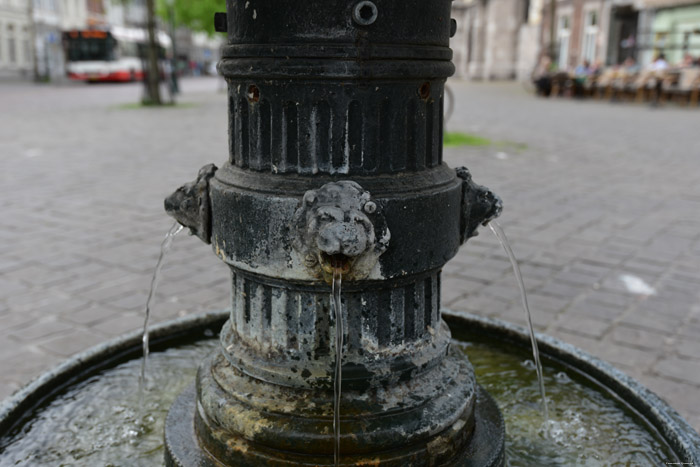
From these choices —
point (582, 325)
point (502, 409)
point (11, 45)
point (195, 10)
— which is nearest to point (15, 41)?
point (11, 45)

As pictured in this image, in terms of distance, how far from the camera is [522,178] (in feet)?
26.4

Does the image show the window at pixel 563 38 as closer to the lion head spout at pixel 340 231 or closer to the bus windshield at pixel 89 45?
the bus windshield at pixel 89 45

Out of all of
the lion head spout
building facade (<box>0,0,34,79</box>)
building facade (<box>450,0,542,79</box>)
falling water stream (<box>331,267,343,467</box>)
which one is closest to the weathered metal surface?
the lion head spout

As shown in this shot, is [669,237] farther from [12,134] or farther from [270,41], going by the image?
[12,134]

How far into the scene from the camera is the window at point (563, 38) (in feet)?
112

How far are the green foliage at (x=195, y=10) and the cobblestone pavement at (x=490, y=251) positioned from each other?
2354cm

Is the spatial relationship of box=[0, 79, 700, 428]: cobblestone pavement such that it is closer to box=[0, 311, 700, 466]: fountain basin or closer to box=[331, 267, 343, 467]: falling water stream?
box=[0, 311, 700, 466]: fountain basin

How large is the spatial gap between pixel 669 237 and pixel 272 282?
4.68 m

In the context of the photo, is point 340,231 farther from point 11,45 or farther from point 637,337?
point 11,45

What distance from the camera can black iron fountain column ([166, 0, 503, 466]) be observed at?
1.79 meters

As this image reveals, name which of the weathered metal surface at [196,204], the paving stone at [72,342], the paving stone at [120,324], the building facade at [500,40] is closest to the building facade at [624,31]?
the building facade at [500,40]

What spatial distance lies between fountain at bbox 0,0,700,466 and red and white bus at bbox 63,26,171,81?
33665 millimetres

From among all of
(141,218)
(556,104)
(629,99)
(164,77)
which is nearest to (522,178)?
(141,218)

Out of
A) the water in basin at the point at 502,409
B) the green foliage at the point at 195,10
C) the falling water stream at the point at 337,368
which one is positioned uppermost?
the green foliage at the point at 195,10
